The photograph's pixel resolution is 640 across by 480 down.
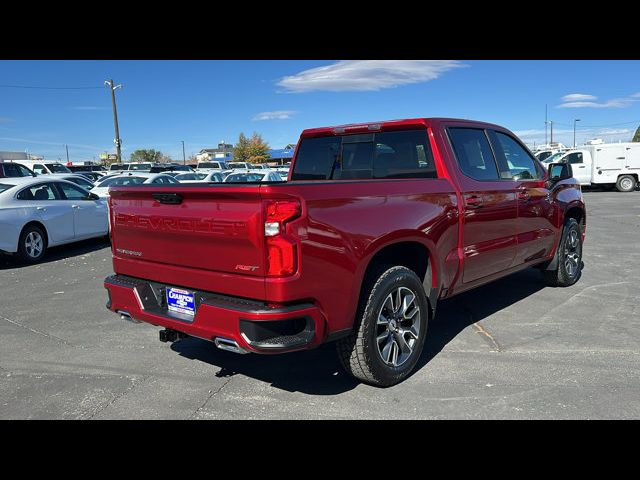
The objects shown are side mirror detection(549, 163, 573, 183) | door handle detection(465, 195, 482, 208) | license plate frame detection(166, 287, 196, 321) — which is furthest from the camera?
side mirror detection(549, 163, 573, 183)

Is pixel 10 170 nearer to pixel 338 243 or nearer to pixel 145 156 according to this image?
pixel 338 243

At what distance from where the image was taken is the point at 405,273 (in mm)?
3828

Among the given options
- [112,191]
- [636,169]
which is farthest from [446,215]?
[636,169]

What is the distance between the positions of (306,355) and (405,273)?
1272mm

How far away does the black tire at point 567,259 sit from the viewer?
6.45m

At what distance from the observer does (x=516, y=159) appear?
5574 mm

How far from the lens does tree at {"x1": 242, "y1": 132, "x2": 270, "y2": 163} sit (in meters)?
82.1

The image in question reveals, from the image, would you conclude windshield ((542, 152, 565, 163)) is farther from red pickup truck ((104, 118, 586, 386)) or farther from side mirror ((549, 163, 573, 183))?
red pickup truck ((104, 118, 586, 386))

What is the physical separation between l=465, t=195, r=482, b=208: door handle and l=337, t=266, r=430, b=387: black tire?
0.90m

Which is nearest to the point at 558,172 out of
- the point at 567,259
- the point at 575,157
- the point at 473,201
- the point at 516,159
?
the point at 516,159

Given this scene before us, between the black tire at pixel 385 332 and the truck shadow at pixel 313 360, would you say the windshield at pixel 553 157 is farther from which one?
the black tire at pixel 385 332

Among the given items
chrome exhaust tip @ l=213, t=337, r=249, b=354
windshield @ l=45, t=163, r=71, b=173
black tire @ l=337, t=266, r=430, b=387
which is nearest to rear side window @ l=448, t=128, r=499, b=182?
black tire @ l=337, t=266, r=430, b=387

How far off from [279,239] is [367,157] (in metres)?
2.12
